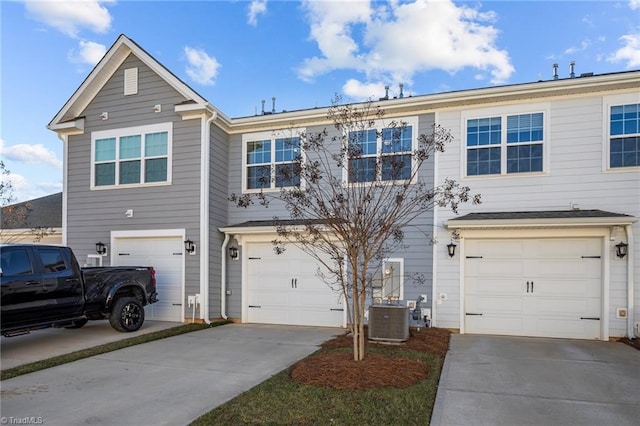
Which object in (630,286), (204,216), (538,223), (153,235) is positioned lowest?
(630,286)

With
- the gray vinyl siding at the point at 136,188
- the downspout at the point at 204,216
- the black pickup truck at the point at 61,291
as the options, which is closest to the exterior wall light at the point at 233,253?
the downspout at the point at 204,216

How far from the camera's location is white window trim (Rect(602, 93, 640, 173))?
8570 millimetres

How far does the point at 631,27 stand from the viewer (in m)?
8.59

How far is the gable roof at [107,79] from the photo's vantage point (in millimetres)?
10672

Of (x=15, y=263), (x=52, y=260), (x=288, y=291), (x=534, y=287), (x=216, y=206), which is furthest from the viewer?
(x=216, y=206)

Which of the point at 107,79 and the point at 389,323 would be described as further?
the point at 107,79

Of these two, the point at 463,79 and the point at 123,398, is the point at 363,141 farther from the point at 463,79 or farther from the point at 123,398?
the point at 123,398

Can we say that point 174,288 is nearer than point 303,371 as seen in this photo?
No

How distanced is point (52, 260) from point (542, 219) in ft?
30.0

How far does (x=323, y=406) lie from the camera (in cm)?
453

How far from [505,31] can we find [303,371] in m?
9.46

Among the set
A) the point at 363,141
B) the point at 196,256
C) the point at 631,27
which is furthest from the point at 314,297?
the point at 631,27

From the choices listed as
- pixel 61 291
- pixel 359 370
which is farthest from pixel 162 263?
pixel 359 370

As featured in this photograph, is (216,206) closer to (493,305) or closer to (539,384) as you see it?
(493,305)
